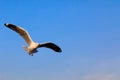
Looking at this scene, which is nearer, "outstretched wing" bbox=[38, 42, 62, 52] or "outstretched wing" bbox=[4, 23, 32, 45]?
"outstretched wing" bbox=[38, 42, 62, 52]

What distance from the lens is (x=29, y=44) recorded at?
1886 centimetres

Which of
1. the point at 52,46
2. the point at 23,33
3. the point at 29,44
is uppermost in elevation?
the point at 23,33

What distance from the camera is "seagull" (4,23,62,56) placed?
17.3 meters

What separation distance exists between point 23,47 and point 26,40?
4.88 feet

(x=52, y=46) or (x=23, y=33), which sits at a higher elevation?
(x=23, y=33)

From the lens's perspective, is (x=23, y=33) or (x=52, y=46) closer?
(x=52, y=46)

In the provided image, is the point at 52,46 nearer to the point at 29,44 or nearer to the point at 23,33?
the point at 29,44

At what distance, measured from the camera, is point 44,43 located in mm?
17047

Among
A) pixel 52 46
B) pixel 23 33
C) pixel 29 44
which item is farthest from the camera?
pixel 23 33

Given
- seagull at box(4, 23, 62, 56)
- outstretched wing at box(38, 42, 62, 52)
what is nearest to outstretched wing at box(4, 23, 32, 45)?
seagull at box(4, 23, 62, 56)

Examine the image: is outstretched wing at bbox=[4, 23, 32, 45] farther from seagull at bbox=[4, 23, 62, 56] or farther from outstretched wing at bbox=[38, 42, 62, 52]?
outstretched wing at bbox=[38, 42, 62, 52]

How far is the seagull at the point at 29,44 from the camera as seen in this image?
17344 mm

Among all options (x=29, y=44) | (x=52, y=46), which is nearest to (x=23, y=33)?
(x=29, y=44)

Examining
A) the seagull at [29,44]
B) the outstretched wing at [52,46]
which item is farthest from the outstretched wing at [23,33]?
the outstretched wing at [52,46]
